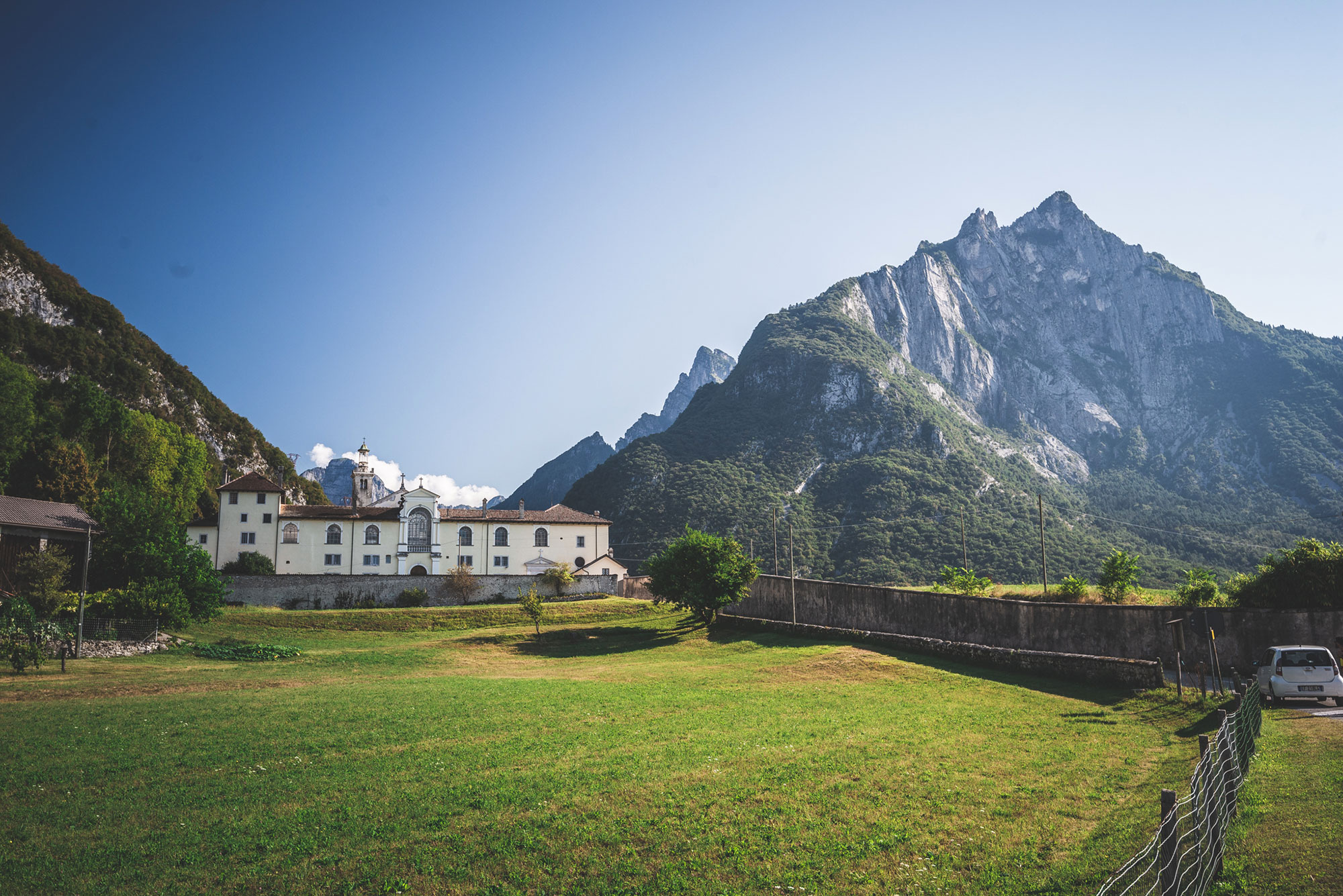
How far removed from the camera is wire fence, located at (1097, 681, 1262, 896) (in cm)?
552

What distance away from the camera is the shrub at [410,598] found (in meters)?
55.2

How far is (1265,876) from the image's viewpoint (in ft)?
22.5

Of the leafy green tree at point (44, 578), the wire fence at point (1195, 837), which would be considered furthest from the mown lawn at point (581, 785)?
the leafy green tree at point (44, 578)

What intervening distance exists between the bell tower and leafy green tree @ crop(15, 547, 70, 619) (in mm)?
43027

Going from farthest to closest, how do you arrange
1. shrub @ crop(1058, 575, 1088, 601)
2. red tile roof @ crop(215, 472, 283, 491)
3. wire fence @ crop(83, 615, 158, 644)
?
red tile roof @ crop(215, 472, 283, 491)
shrub @ crop(1058, 575, 1088, 601)
wire fence @ crop(83, 615, 158, 644)

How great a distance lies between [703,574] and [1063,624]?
2024 cm

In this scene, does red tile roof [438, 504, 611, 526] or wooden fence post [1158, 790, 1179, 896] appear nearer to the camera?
wooden fence post [1158, 790, 1179, 896]

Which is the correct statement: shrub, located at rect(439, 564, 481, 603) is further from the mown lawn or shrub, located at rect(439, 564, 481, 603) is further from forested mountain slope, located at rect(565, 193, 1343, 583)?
forested mountain slope, located at rect(565, 193, 1343, 583)

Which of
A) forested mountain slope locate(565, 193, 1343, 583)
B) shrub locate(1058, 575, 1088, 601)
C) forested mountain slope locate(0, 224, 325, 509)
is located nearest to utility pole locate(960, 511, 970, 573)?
forested mountain slope locate(565, 193, 1343, 583)

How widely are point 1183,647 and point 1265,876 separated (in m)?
20.5

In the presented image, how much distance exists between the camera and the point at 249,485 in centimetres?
6188

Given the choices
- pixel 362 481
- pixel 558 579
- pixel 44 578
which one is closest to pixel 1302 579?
pixel 558 579

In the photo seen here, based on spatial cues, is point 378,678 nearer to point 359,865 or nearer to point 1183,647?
point 359,865

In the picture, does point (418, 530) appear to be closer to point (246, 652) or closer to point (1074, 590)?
point (246, 652)
